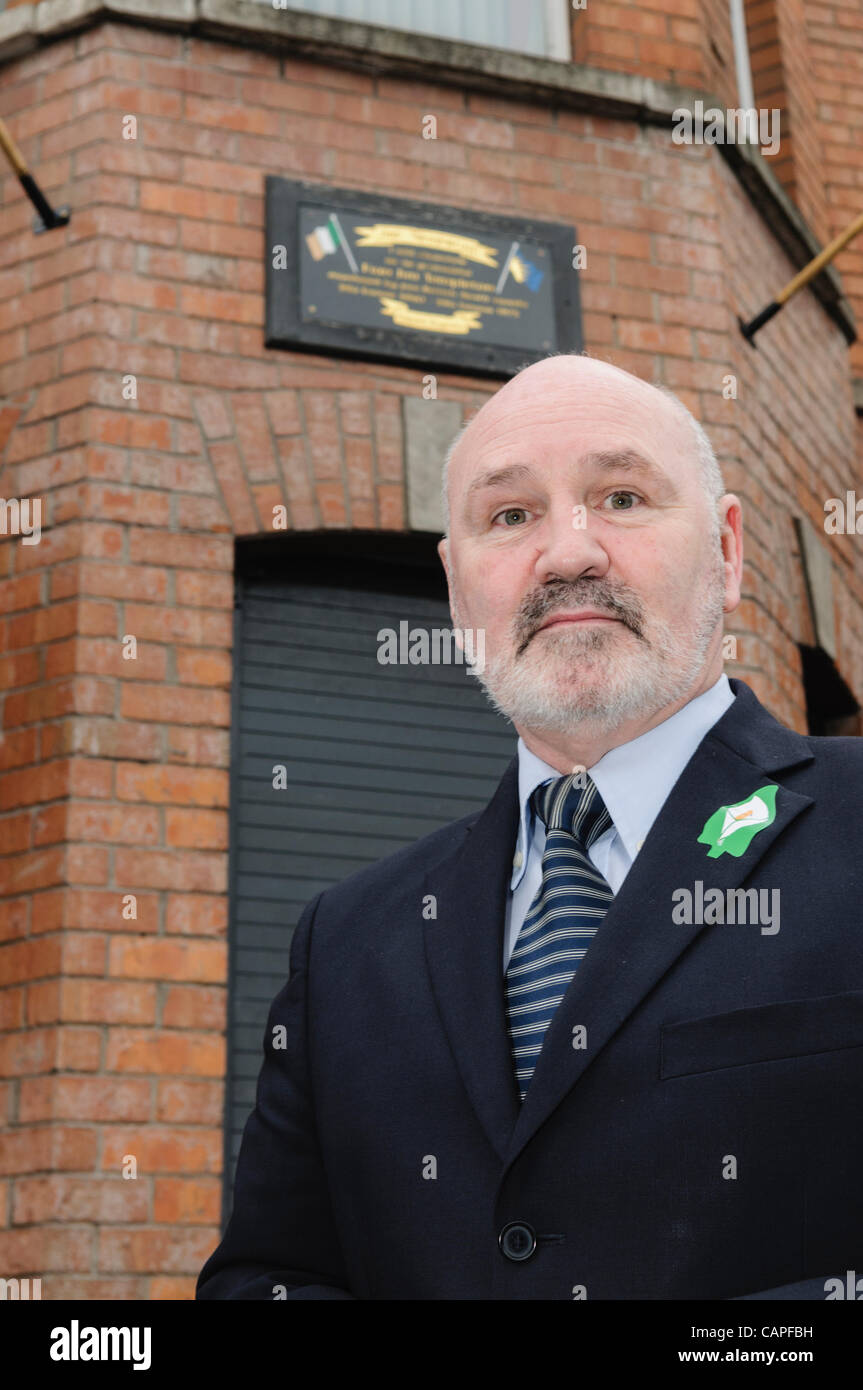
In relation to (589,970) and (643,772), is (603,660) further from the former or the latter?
(589,970)

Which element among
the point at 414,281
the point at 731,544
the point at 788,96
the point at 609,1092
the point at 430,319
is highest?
the point at 788,96

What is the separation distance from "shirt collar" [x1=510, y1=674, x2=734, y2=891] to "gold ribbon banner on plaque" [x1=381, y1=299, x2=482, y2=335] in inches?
130

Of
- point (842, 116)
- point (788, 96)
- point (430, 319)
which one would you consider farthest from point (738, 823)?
point (842, 116)

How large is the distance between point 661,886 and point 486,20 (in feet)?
Answer: 15.9

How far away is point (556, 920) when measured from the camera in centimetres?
170

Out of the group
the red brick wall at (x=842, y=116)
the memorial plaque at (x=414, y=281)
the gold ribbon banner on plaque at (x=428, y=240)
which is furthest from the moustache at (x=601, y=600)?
the red brick wall at (x=842, y=116)

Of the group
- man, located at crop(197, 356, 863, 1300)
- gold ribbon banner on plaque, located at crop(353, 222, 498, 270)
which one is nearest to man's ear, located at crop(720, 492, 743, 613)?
man, located at crop(197, 356, 863, 1300)

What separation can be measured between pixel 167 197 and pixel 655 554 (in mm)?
3444

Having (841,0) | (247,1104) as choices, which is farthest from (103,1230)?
(841,0)

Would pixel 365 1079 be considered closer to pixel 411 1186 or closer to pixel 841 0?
pixel 411 1186

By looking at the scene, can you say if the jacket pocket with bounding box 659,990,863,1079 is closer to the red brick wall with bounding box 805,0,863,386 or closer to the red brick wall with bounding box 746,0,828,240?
the red brick wall with bounding box 746,0,828,240

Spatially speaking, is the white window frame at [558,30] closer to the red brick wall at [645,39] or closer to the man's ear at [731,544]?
the red brick wall at [645,39]

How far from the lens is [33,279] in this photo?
15.8 ft

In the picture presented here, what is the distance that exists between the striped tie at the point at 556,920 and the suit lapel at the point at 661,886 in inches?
2.6
